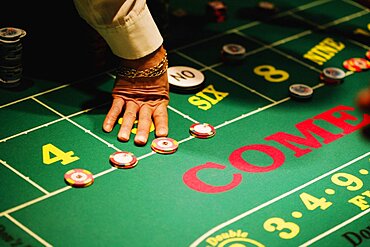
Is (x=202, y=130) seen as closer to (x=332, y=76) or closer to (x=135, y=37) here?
(x=135, y=37)

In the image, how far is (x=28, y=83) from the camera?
14.6 feet

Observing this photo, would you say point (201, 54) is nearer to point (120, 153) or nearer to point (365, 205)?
point (120, 153)

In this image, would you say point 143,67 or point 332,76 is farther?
point 332,76

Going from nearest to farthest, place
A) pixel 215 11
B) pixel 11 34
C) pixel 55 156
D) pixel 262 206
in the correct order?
pixel 262 206 → pixel 55 156 → pixel 11 34 → pixel 215 11

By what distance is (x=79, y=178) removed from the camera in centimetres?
353

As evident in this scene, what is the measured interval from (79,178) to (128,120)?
1.91 feet

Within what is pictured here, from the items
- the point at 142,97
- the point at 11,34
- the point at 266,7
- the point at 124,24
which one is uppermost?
the point at 124,24

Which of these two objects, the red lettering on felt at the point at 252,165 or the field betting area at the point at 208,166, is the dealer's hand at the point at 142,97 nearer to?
the field betting area at the point at 208,166

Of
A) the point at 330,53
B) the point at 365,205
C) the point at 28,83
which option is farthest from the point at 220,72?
the point at 365,205

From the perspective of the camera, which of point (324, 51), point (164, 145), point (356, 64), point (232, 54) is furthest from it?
point (324, 51)

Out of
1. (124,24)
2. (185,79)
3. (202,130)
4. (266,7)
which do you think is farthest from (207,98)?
(266,7)

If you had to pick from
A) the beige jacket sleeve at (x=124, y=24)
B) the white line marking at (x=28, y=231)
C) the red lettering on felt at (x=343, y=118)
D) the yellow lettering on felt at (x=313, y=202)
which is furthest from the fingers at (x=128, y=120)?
the red lettering on felt at (x=343, y=118)

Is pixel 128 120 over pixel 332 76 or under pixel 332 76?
over

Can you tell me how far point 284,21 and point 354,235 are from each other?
104 inches
